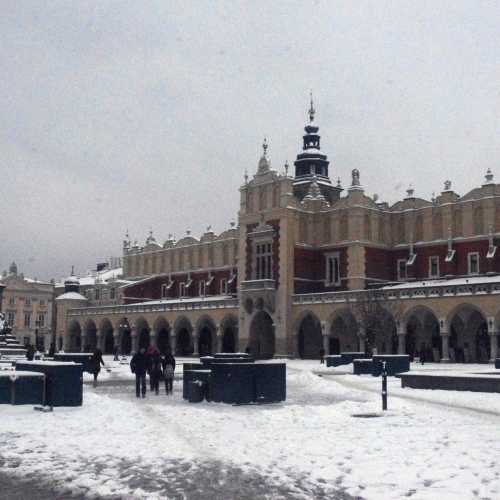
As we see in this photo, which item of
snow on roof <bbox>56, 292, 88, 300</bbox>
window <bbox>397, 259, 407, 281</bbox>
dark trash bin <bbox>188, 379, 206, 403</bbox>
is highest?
window <bbox>397, 259, 407, 281</bbox>

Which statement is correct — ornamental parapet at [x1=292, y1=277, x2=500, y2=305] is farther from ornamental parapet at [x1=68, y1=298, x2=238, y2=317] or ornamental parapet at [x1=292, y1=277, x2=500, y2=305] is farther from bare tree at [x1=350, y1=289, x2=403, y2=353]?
ornamental parapet at [x1=68, y1=298, x2=238, y2=317]

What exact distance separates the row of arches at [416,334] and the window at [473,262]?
4900 millimetres

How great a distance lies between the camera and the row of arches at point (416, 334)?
48.9 metres

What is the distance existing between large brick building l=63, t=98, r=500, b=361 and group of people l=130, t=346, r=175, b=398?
1090 inches

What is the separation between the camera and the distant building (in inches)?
4122

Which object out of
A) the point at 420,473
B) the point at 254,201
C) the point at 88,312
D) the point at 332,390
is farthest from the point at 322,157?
the point at 420,473

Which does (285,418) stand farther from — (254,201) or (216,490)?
(254,201)

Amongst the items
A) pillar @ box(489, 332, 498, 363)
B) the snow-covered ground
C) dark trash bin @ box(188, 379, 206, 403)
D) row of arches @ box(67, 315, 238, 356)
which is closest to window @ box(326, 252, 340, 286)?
row of arches @ box(67, 315, 238, 356)

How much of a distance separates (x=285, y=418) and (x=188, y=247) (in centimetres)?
6298

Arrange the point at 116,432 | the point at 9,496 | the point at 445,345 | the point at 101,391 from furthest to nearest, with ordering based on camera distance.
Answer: the point at 445,345 < the point at 101,391 < the point at 116,432 < the point at 9,496

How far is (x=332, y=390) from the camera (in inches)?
933

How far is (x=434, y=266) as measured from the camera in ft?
187

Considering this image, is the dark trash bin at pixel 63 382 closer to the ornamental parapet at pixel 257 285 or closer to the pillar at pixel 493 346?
the pillar at pixel 493 346

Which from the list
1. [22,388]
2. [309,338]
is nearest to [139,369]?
[22,388]
